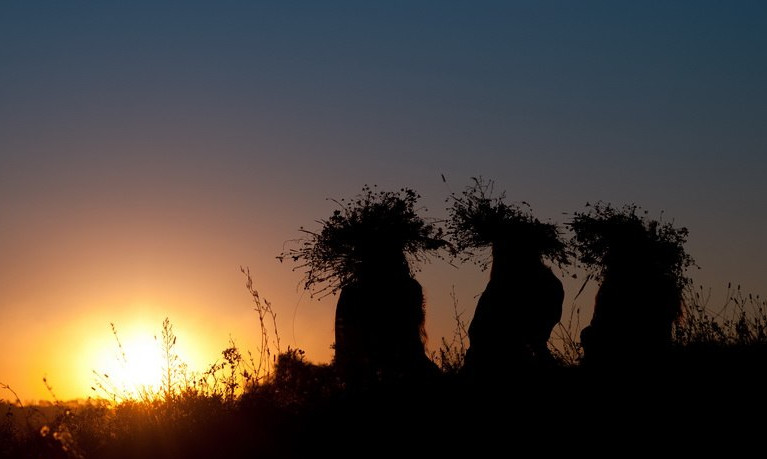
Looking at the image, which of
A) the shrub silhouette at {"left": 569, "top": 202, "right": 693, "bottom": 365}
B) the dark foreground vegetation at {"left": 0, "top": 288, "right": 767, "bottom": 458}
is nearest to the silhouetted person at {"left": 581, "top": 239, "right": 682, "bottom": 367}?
the shrub silhouette at {"left": 569, "top": 202, "right": 693, "bottom": 365}

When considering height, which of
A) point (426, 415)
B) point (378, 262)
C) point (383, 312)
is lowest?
point (426, 415)

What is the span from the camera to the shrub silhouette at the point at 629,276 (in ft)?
54.5

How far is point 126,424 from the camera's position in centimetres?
1048

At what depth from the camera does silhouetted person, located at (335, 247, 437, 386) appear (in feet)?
55.0

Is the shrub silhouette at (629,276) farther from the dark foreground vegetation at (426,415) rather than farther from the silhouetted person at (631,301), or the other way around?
the dark foreground vegetation at (426,415)

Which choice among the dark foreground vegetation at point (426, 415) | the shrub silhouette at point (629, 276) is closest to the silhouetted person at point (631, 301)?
the shrub silhouette at point (629, 276)

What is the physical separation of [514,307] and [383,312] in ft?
8.46

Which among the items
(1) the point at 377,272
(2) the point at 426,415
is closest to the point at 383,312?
(1) the point at 377,272

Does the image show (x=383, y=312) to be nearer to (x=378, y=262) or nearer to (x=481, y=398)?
(x=378, y=262)

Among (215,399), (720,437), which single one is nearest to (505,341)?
(215,399)

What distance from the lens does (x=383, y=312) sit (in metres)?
16.9

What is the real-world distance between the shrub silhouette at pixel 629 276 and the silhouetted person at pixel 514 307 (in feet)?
2.63

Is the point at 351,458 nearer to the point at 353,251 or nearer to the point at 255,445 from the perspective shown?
the point at 255,445

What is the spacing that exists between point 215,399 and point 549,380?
13.9ft
